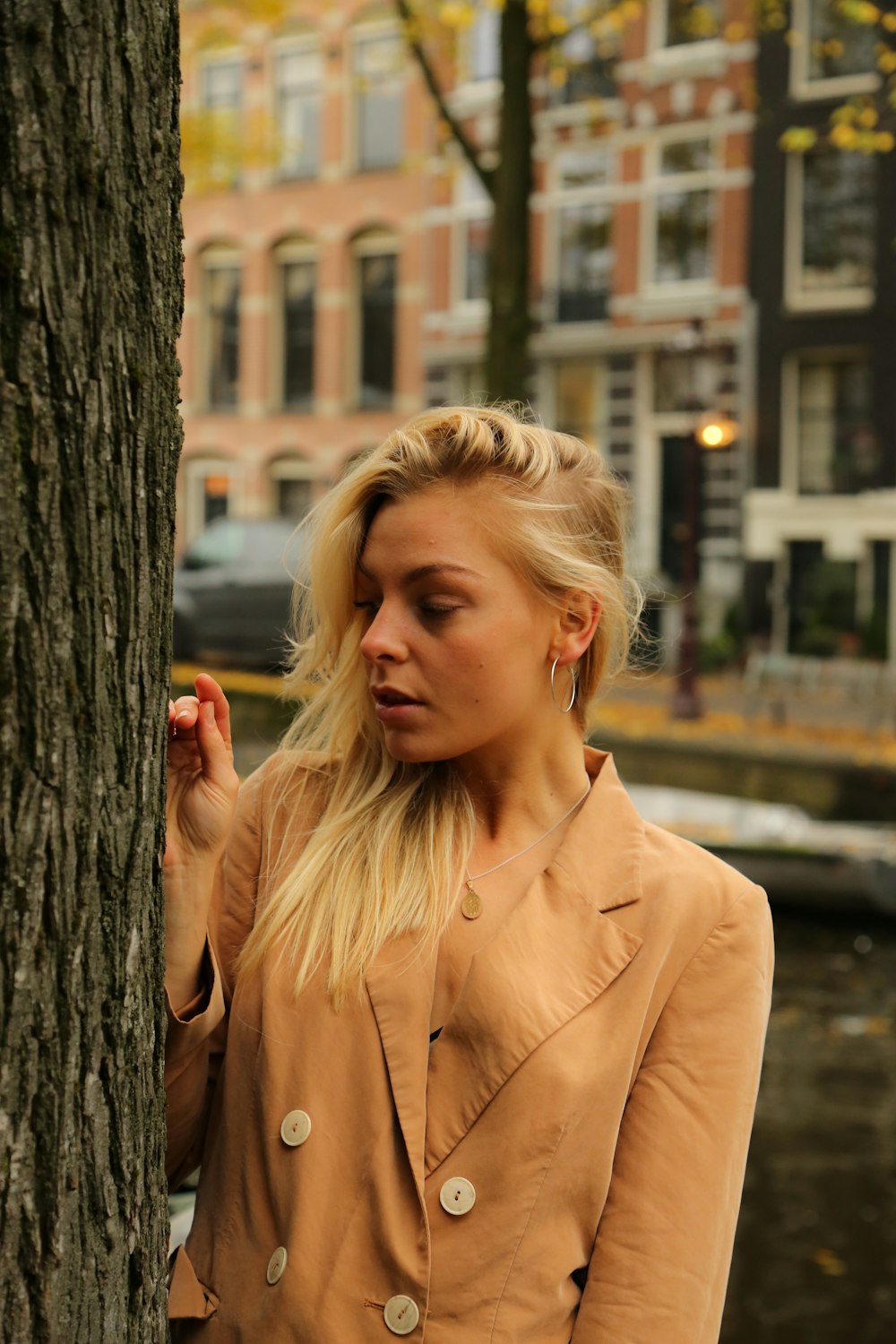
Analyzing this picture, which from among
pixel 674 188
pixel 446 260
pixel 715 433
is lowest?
pixel 715 433

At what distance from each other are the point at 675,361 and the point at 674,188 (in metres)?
2.31

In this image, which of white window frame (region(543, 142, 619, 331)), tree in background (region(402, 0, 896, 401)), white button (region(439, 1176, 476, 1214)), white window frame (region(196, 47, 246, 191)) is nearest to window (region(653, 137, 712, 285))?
white window frame (region(543, 142, 619, 331))

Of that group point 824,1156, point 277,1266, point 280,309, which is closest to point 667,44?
point 280,309

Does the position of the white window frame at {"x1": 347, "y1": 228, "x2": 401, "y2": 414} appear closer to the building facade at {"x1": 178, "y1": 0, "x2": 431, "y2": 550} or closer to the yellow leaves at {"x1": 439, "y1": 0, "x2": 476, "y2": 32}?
the building facade at {"x1": 178, "y1": 0, "x2": 431, "y2": 550}

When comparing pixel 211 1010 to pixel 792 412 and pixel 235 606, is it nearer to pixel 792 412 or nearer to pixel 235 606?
pixel 235 606

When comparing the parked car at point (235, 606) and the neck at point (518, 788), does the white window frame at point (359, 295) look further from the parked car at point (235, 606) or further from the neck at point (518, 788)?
the neck at point (518, 788)

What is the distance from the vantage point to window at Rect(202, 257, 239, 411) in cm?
2473

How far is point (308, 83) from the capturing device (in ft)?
76.1

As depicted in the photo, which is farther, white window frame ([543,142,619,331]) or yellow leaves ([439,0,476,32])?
white window frame ([543,142,619,331])

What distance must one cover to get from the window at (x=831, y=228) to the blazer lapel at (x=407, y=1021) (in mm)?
18112

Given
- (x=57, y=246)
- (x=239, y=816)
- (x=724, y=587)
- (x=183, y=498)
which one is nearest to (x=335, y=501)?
(x=239, y=816)

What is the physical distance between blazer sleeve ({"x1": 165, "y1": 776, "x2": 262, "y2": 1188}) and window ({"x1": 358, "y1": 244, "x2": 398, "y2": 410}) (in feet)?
72.5

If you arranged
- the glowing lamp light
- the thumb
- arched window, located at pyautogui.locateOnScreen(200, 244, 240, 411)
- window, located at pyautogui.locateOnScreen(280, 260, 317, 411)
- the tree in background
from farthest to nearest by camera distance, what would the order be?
1. arched window, located at pyautogui.locateOnScreen(200, 244, 240, 411)
2. window, located at pyautogui.locateOnScreen(280, 260, 317, 411)
3. the glowing lamp light
4. the tree in background
5. the thumb

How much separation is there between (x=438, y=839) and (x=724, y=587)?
18179 mm
